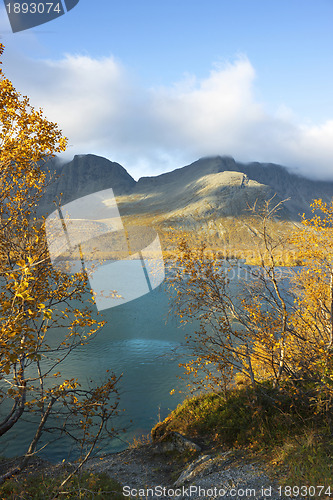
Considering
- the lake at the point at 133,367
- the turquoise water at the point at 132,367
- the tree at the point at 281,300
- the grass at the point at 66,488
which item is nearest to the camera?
the grass at the point at 66,488

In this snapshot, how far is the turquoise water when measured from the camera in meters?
18.8

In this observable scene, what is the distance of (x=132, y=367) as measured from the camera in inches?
1112

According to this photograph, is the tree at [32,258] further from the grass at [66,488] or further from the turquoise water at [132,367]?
the turquoise water at [132,367]

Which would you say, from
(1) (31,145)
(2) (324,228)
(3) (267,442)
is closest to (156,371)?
(3) (267,442)

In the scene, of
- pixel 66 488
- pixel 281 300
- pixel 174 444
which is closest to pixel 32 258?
pixel 66 488

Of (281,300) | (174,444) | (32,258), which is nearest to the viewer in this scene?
(32,258)

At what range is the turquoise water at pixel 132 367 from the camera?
1883cm

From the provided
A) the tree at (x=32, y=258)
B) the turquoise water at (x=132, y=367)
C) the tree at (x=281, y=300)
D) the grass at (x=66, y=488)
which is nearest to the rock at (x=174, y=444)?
the grass at (x=66, y=488)

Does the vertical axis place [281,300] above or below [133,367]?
above

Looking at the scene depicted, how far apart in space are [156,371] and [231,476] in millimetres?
17533

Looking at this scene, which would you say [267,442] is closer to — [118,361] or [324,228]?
[324,228]

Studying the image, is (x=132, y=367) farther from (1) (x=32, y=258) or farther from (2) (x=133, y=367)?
(1) (x=32, y=258)

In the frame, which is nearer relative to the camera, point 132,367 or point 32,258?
point 32,258

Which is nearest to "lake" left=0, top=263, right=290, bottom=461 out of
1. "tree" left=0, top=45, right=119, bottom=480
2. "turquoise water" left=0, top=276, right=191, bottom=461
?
"turquoise water" left=0, top=276, right=191, bottom=461
